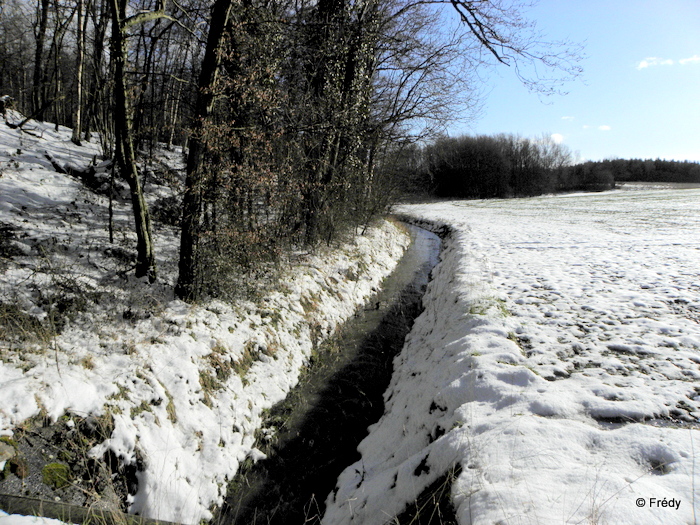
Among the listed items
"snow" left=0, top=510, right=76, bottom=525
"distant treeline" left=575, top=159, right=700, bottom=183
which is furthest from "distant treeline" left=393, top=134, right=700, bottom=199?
"snow" left=0, top=510, right=76, bottom=525

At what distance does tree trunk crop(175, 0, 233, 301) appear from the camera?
17.1ft

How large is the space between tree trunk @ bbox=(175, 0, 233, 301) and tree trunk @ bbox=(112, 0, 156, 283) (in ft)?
1.82

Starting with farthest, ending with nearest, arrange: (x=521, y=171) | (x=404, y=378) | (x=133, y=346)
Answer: (x=521, y=171), (x=404, y=378), (x=133, y=346)

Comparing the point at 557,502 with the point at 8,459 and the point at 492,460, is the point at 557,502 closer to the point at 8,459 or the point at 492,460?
the point at 492,460

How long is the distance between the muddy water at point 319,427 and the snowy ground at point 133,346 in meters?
0.25

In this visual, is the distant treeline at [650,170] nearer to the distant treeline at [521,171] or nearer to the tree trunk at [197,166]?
Result: the distant treeline at [521,171]

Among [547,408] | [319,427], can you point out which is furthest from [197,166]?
[547,408]

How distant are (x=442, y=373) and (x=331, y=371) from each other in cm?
245

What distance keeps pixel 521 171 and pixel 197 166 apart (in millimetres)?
69527

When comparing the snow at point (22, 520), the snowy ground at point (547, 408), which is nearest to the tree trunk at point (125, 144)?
the snow at point (22, 520)

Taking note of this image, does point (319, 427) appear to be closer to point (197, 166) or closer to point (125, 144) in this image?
point (197, 166)

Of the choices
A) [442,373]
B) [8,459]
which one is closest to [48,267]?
[8,459]

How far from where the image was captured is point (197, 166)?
215 inches

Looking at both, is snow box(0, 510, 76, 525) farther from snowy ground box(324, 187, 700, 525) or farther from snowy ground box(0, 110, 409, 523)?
snowy ground box(324, 187, 700, 525)
